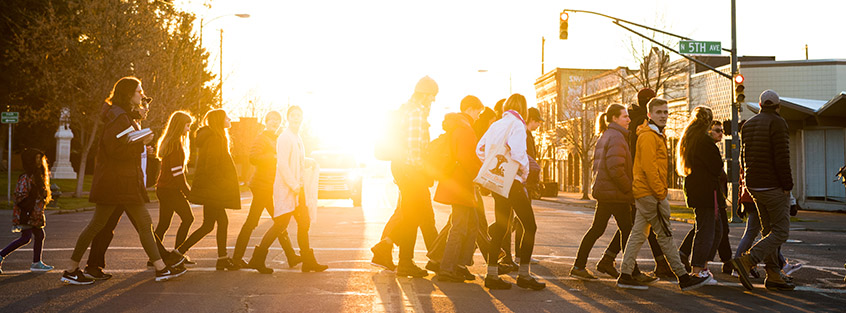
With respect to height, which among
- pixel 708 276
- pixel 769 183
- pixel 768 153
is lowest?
pixel 708 276

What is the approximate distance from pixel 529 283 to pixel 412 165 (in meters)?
1.67

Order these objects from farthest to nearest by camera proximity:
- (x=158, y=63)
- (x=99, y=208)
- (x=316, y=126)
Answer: (x=316, y=126) → (x=158, y=63) → (x=99, y=208)

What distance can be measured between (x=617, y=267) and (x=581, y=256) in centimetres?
118

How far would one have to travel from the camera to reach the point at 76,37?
109 feet

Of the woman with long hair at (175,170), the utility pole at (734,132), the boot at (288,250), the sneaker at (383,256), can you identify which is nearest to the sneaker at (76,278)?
the woman with long hair at (175,170)

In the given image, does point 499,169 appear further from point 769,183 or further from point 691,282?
point 769,183

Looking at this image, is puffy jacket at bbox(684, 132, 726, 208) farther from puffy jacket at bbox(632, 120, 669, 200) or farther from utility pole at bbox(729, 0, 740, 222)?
utility pole at bbox(729, 0, 740, 222)

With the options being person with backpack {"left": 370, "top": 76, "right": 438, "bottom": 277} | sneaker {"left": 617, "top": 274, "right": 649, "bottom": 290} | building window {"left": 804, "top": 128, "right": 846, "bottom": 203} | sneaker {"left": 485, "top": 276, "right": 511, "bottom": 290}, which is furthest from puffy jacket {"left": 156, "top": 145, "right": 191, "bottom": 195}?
building window {"left": 804, "top": 128, "right": 846, "bottom": 203}

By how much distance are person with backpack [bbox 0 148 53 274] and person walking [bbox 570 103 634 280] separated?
5739mm

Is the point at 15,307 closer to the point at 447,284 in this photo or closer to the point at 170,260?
the point at 170,260

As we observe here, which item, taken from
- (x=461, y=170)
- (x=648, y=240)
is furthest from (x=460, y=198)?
(x=648, y=240)

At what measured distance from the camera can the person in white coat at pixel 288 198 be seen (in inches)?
352

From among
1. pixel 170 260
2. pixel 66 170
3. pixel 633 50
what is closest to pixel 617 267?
pixel 170 260

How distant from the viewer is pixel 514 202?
26.9 feet
